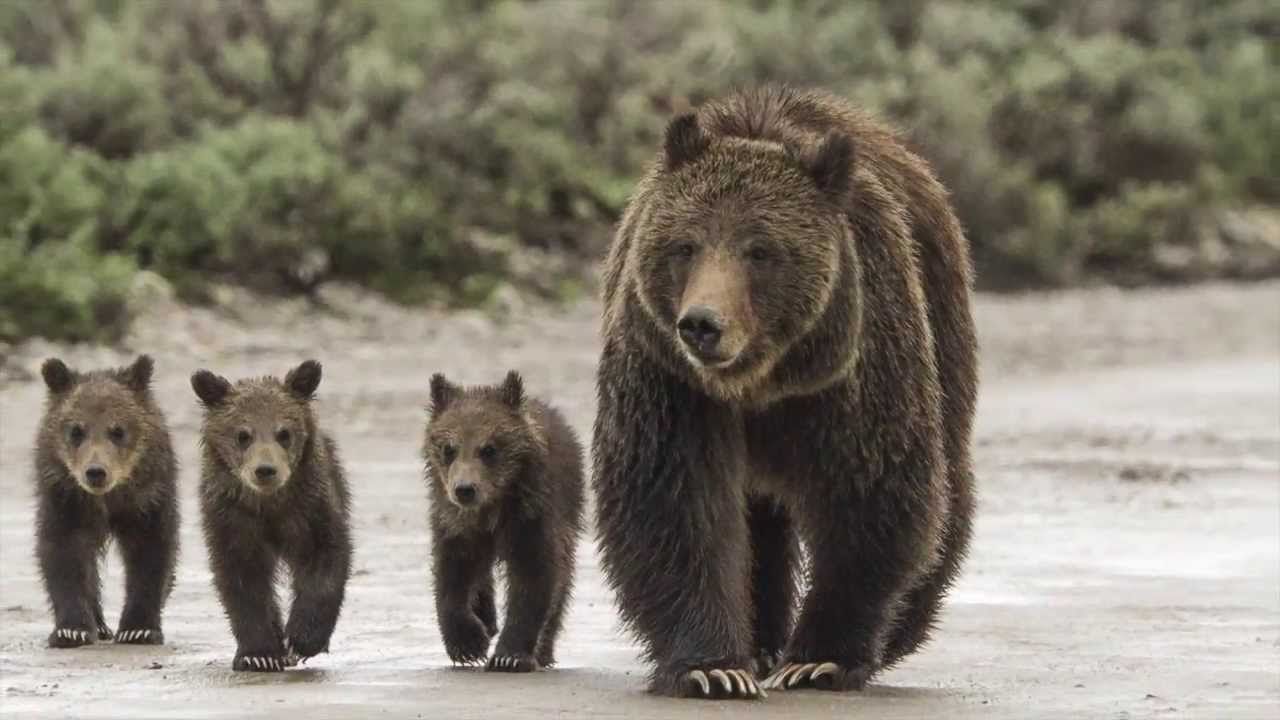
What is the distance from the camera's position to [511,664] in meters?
8.37

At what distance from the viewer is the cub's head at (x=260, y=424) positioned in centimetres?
851

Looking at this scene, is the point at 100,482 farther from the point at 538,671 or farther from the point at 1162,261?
the point at 1162,261

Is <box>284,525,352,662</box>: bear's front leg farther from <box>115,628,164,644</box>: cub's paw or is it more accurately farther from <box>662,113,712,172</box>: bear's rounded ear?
<box>662,113,712,172</box>: bear's rounded ear

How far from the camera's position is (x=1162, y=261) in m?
29.2

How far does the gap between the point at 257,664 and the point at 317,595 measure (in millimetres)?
396

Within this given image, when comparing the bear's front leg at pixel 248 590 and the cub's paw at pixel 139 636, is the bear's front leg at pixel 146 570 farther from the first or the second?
the bear's front leg at pixel 248 590

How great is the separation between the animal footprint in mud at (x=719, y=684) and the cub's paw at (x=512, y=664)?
875 millimetres

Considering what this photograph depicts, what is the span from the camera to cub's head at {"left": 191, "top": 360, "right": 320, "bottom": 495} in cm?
851

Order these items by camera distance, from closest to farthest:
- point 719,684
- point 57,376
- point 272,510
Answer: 1. point 719,684
2. point 272,510
3. point 57,376

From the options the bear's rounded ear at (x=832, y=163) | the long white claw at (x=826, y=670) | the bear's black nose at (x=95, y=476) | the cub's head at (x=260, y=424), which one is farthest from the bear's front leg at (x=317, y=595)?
the bear's rounded ear at (x=832, y=163)

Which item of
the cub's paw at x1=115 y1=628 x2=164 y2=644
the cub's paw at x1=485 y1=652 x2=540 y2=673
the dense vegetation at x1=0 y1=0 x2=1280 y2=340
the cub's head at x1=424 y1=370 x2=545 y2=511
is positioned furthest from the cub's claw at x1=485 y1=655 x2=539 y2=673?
the dense vegetation at x1=0 y1=0 x2=1280 y2=340

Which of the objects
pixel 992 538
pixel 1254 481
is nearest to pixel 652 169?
pixel 992 538

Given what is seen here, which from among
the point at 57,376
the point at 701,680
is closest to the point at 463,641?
the point at 701,680

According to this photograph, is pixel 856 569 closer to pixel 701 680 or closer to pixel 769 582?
pixel 701 680
